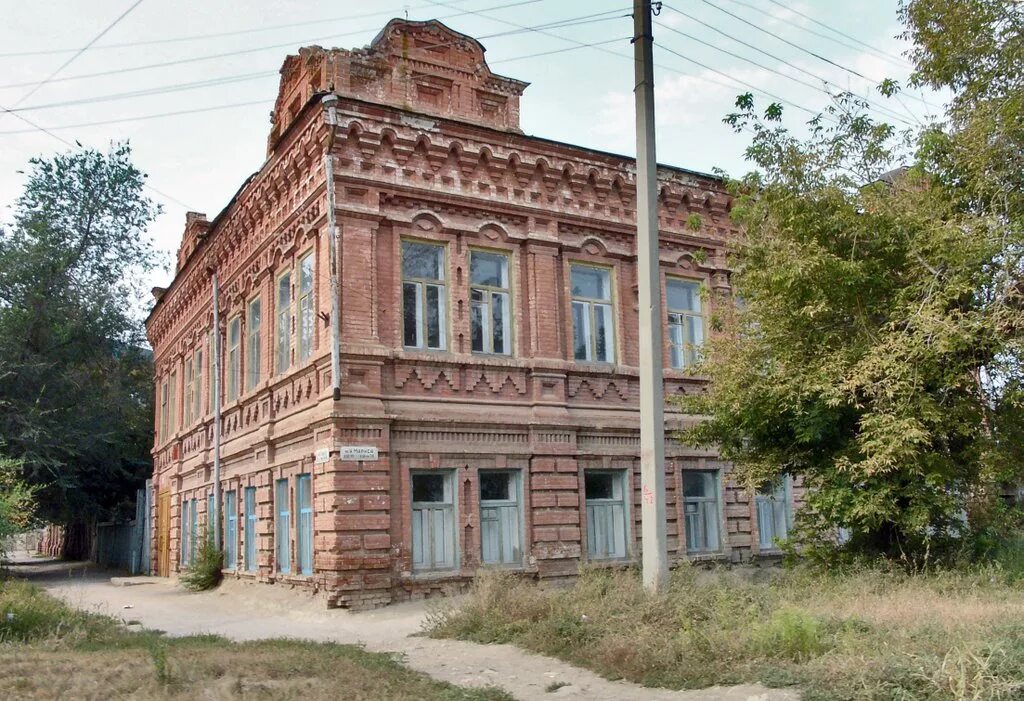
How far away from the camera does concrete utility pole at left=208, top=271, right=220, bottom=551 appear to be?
2134 centimetres

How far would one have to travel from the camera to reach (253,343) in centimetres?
2048

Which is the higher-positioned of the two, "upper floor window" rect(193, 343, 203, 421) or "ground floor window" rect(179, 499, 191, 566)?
"upper floor window" rect(193, 343, 203, 421)

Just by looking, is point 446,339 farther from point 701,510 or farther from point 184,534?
point 184,534

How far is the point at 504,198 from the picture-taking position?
17.5 meters

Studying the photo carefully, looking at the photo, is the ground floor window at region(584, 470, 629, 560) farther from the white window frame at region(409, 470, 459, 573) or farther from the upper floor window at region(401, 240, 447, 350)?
the upper floor window at region(401, 240, 447, 350)

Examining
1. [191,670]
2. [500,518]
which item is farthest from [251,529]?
[191,670]

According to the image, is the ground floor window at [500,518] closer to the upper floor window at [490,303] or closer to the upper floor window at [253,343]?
the upper floor window at [490,303]

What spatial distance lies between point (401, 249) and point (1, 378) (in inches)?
728

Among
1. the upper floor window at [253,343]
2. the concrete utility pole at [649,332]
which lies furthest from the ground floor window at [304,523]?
the concrete utility pole at [649,332]

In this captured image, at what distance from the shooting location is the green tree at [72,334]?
29.7 metres

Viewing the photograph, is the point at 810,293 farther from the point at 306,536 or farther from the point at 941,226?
the point at 306,536

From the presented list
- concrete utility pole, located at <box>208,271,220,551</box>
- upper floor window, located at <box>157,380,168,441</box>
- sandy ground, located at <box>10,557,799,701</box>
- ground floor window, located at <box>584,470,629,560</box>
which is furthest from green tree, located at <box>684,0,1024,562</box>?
upper floor window, located at <box>157,380,168,441</box>

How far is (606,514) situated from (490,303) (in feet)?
14.6

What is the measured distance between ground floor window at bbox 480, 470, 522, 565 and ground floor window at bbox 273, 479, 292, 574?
3.65m
